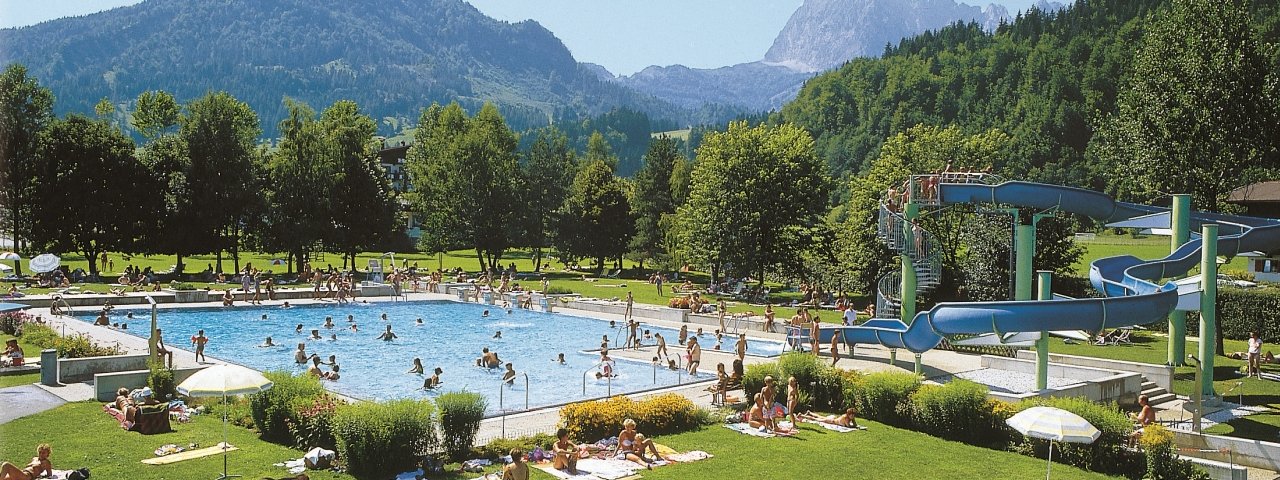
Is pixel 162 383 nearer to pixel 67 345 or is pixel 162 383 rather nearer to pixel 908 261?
pixel 67 345

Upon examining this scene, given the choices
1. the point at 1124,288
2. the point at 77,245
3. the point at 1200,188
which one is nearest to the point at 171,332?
the point at 77,245

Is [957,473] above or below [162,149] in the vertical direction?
below

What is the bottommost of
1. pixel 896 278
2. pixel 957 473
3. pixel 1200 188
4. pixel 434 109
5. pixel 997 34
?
pixel 957 473

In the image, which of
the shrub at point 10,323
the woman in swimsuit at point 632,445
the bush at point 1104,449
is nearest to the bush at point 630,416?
the woman in swimsuit at point 632,445

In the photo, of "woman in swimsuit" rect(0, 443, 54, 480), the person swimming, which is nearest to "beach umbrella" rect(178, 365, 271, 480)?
"woman in swimsuit" rect(0, 443, 54, 480)

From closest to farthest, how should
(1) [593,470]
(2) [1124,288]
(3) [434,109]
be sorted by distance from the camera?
(1) [593,470]
(2) [1124,288]
(3) [434,109]

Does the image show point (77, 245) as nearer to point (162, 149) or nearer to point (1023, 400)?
point (162, 149)

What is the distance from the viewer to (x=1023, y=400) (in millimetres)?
18188

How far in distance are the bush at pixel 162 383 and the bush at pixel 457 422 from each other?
7.25 metres

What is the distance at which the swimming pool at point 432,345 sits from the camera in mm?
25328

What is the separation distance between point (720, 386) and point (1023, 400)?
20.9ft

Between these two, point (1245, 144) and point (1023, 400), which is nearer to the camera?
point (1023, 400)

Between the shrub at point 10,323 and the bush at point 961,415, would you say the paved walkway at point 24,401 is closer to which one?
the shrub at point 10,323

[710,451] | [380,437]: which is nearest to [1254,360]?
[710,451]
